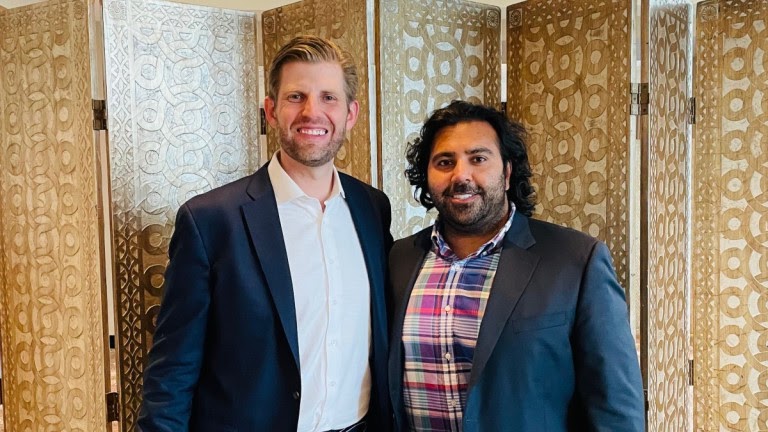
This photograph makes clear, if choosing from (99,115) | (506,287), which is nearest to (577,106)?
(506,287)

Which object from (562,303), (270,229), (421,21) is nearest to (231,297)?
(270,229)

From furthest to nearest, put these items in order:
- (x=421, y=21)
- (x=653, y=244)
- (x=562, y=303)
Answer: (x=421, y=21), (x=653, y=244), (x=562, y=303)

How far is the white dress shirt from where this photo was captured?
65.2 inches

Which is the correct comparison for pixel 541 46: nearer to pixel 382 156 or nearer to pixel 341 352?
pixel 382 156

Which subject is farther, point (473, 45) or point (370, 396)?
point (473, 45)

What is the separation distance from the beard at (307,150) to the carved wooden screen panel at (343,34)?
1.82 ft

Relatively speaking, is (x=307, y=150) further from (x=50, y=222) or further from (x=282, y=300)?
(x=50, y=222)

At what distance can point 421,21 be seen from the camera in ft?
7.77

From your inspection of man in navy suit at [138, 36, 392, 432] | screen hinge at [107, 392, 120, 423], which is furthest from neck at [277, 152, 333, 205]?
screen hinge at [107, 392, 120, 423]

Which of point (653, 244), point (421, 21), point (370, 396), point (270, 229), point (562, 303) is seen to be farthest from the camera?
point (421, 21)

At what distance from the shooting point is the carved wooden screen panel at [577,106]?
7.20 ft

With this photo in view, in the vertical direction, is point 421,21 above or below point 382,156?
above

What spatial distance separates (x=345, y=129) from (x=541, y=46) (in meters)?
0.96

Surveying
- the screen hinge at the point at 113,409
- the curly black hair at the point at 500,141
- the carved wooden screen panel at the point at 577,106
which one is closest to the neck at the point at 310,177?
the curly black hair at the point at 500,141
